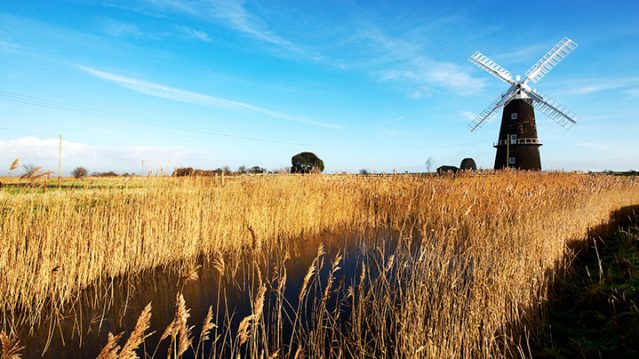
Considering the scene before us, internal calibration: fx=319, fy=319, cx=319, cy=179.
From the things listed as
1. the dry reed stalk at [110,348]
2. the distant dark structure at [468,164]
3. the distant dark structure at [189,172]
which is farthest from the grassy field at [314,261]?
the distant dark structure at [468,164]

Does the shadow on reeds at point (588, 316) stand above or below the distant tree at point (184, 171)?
below

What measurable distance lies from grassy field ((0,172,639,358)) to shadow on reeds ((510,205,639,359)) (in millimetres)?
153

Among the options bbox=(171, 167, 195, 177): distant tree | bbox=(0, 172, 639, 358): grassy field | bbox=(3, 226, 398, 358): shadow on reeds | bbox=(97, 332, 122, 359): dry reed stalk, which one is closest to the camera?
bbox=(97, 332, 122, 359): dry reed stalk

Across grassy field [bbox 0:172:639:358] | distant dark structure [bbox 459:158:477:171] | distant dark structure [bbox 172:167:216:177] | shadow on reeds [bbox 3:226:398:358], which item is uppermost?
distant dark structure [bbox 459:158:477:171]

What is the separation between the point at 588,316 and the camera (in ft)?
13.0

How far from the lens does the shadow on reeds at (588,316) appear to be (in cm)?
321

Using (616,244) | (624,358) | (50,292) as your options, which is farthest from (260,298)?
(616,244)

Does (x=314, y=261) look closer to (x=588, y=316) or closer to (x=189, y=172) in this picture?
(x=588, y=316)

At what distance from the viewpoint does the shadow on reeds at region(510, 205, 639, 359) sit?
3.21 metres

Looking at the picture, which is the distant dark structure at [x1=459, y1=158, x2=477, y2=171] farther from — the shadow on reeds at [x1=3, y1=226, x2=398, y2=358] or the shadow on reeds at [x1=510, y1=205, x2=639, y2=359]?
the shadow on reeds at [x1=3, y1=226, x2=398, y2=358]

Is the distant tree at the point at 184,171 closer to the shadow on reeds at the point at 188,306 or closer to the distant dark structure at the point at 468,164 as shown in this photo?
the shadow on reeds at the point at 188,306

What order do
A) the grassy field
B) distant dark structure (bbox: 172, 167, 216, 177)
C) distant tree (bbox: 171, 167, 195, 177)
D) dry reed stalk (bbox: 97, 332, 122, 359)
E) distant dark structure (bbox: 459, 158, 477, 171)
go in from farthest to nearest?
distant dark structure (bbox: 459, 158, 477, 171)
distant tree (bbox: 171, 167, 195, 177)
distant dark structure (bbox: 172, 167, 216, 177)
the grassy field
dry reed stalk (bbox: 97, 332, 122, 359)

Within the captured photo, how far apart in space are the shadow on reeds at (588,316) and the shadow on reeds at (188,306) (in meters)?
1.99

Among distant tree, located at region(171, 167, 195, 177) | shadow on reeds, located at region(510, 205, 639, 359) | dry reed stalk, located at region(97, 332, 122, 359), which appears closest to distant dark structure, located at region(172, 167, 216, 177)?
distant tree, located at region(171, 167, 195, 177)
